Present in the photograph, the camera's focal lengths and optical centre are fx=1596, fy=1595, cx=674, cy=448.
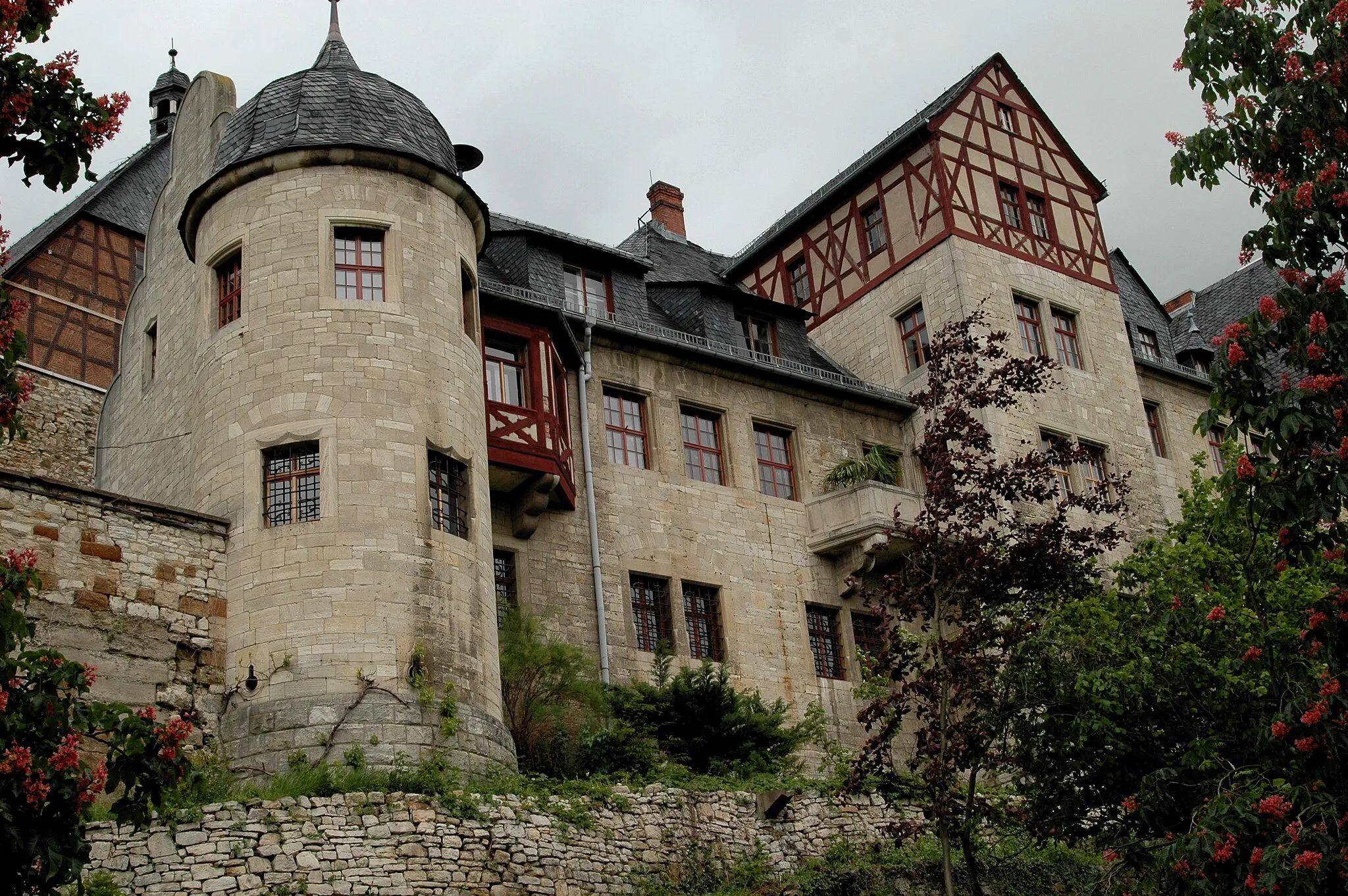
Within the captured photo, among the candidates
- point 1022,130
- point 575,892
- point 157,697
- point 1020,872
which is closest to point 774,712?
point 1020,872

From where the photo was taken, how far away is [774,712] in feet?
70.3

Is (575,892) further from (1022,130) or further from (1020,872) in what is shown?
(1022,130)

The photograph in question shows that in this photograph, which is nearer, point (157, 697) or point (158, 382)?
point (157, 697)

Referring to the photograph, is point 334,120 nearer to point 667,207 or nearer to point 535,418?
point 535,418

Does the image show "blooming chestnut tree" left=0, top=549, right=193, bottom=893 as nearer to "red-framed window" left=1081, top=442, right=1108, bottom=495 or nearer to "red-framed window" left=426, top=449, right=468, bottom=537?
"red-framed window" left=426, top=449, right=468, bottom=537

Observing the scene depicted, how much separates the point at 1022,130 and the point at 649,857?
20.9 m

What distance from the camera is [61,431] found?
2986 cm

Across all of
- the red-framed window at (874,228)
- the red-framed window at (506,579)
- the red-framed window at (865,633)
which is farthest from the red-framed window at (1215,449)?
the red-framed window at (506,579)

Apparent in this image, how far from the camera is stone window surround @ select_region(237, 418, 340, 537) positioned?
18172 mm

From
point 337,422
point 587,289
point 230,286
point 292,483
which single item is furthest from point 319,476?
point 587,289

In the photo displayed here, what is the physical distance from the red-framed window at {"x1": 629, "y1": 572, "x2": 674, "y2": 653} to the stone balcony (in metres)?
3.35

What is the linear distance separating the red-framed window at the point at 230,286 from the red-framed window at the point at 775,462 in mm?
10141

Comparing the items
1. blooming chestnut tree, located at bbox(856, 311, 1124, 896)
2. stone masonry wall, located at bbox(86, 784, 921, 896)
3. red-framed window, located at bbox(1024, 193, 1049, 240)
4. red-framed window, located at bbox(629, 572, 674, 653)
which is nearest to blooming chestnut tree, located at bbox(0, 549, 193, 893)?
stone masonry wall, located at bbox(86, 784, 921, 896)

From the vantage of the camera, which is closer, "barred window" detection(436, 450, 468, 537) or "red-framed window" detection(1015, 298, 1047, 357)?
"barred window" detection(436, 450, 468, 537)
